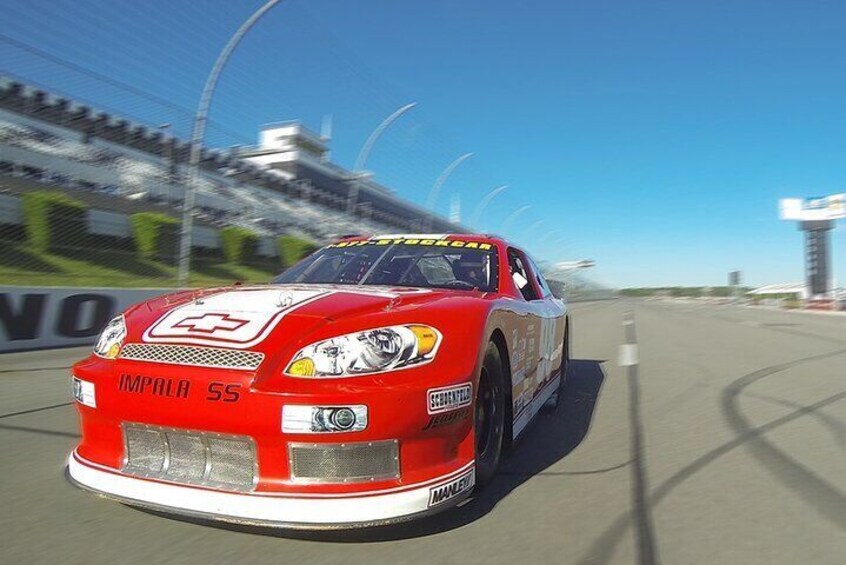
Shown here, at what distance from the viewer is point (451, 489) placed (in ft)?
9.06

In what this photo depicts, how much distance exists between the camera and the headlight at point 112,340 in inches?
118

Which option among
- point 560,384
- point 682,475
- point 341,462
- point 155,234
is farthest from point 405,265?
point 155,234

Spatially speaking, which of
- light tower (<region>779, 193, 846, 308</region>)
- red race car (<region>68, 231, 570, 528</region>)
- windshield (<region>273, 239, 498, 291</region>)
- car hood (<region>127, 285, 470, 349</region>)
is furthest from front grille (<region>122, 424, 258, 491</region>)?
light tower (<region>779, 193, 846, 308</region>)

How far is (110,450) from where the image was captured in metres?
2.81

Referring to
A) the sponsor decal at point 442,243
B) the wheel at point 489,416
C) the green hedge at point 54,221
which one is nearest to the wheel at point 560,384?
the sponsor decal at point 442,243

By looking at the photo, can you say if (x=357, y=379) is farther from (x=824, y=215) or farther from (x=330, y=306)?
(x=824, y=215)

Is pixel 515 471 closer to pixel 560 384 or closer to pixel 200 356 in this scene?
pixel 200 356

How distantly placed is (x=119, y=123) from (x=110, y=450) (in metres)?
16.8

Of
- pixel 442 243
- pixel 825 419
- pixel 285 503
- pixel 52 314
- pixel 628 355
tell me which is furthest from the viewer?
pixel 52 314

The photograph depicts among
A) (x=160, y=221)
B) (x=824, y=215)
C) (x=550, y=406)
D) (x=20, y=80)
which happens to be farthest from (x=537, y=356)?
(x=824, y=215)

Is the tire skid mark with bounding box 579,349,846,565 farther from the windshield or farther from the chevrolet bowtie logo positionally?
the chevrolet bowtie logo

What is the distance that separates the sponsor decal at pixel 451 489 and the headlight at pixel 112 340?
60.0 inches

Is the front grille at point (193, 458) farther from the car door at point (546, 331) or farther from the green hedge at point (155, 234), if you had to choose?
the green hedge at point (155, 234)

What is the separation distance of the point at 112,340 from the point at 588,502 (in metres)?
2.44
